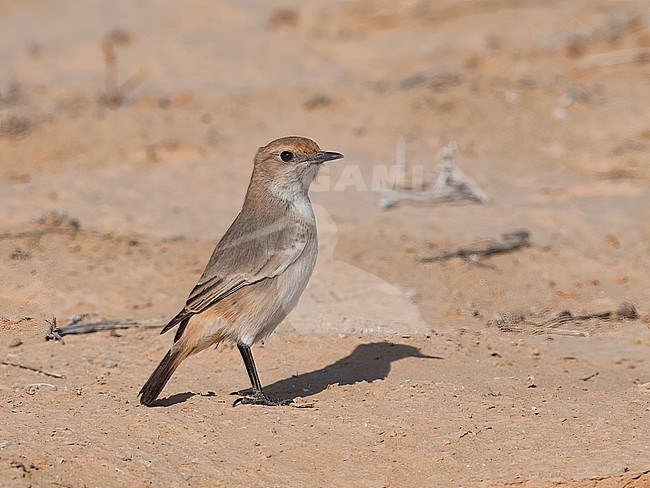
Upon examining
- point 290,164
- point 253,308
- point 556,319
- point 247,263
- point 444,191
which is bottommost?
point 556,319

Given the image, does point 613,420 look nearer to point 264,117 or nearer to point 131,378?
point 131,378

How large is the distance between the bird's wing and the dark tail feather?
0.20 m

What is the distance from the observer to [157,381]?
19.6 ft

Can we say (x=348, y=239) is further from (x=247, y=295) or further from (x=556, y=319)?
(x=247, y=295)

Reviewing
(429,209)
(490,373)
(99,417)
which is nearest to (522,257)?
(429,209)

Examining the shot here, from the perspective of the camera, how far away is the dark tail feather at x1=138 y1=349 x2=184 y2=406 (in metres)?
5.96

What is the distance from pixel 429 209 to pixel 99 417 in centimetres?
549

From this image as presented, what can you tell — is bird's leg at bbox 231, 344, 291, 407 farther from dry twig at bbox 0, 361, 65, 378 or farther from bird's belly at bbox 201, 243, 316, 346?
dry twig at bbox 0, 361, 65, 378

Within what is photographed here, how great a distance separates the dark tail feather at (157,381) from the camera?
5.96 metres

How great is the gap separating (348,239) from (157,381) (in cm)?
385

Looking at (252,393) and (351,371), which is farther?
(351,371)

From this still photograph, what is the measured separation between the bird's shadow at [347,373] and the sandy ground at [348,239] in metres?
0.02

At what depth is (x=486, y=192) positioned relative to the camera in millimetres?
11078

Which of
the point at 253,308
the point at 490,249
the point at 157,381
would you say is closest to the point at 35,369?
the point at 157,381
